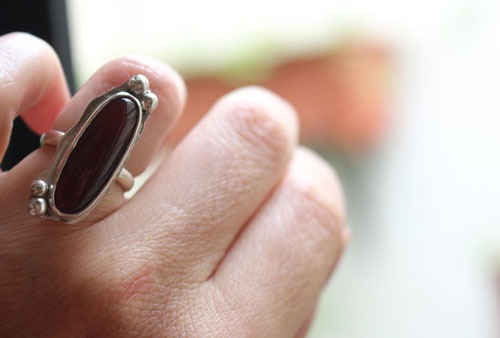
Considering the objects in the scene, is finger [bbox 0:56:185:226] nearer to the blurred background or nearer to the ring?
the ring

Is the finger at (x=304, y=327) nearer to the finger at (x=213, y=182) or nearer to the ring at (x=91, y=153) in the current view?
the finger at (x=213, y=182)

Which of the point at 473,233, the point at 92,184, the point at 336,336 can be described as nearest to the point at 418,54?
the point at 473,233

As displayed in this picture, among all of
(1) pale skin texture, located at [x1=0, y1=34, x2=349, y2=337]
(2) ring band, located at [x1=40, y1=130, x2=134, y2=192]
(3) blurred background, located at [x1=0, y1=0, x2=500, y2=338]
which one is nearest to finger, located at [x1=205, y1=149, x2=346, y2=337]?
(1) pale skin texture, located at [x1=0, y1=34, x2=349, y2=337]

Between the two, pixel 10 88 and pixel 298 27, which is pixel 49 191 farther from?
pixel 298 27

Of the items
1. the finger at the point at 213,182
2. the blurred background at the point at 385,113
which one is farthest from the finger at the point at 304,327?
the blurred background at the point at 385,113

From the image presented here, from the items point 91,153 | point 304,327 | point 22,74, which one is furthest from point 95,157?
point 304,327

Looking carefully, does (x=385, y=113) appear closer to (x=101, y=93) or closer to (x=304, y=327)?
(x=304, y=327)
